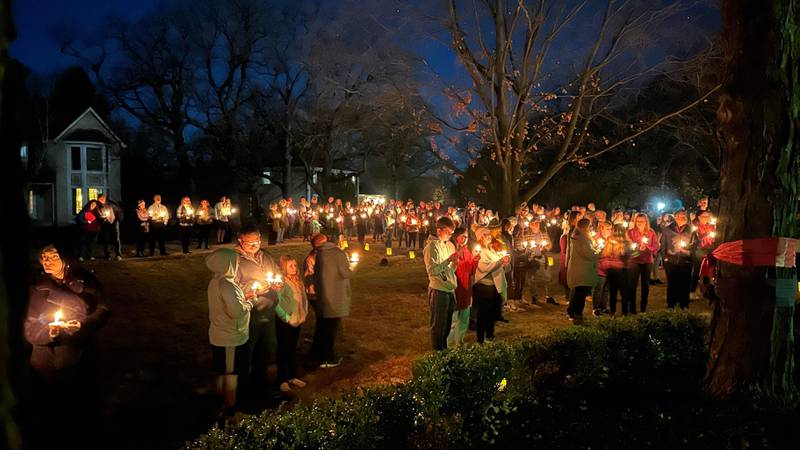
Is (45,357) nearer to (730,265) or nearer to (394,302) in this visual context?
(730,265)

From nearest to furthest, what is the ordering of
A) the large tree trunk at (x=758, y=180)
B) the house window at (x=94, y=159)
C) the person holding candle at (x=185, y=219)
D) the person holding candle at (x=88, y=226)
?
the large tree trunk at (x=758, y=180) < the person holding candle at (x=88, y=226) < the person holding candle at (x=185, y=219) < the house window at (x=94, y=159)

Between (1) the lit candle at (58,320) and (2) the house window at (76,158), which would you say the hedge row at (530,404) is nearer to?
(1) the lit candle at (58,320)

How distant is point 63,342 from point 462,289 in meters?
4.96

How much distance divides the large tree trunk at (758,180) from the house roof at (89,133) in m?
40.3

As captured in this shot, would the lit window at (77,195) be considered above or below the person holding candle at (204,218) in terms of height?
above

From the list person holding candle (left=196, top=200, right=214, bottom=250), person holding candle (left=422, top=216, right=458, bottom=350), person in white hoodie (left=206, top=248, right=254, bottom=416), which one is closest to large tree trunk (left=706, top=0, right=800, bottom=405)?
person holding candle (left=422, top=216, right=458, bottom=350)

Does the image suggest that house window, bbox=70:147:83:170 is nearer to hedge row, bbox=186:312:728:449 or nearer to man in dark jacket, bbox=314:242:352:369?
man in dark jacket, bbox=314:242:352:369

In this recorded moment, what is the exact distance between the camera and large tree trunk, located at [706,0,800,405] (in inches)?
177

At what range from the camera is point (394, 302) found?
12297 mm

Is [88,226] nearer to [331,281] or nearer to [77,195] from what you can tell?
[331,281]

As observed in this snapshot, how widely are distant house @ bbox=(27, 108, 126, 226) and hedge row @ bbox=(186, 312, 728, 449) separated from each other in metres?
38.1

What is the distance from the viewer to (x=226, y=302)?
529 cm

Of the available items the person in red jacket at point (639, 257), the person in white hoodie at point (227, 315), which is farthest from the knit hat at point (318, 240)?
the person in red jacket at point (639, 257)

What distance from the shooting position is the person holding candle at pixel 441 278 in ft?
23.5
